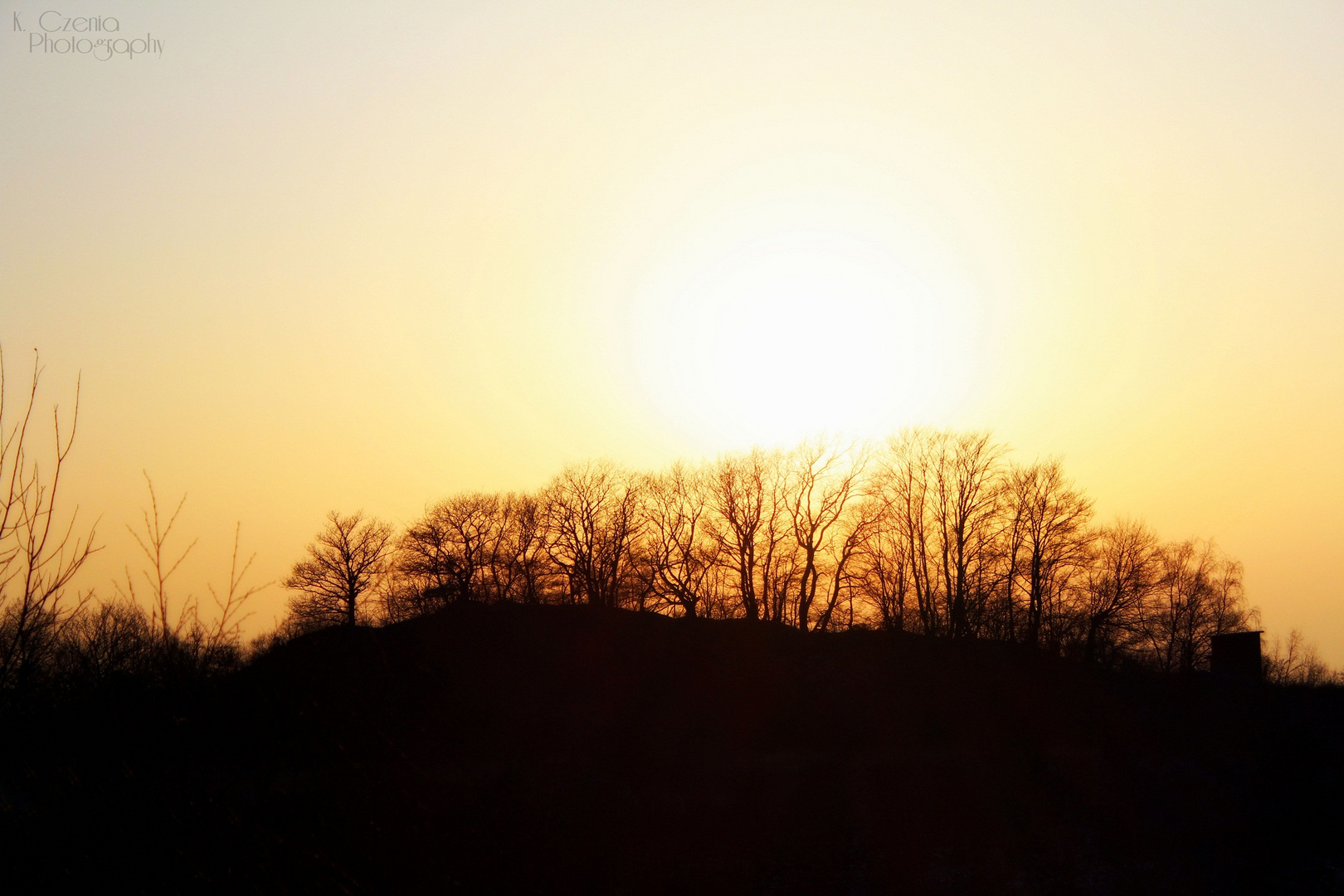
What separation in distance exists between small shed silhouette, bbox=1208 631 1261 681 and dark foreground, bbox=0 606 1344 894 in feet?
8.58

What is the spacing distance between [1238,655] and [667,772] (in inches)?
1014

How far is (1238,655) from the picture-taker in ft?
120

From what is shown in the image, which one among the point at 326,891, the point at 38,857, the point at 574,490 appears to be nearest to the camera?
the point at 38,857

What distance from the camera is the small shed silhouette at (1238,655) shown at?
35844 millimetres

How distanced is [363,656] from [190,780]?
18691 millimetres

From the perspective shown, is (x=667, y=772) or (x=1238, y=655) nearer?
(x=667, y=772)

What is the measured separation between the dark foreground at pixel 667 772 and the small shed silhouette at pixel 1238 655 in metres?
2.62

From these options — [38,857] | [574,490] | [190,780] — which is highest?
[574,490]

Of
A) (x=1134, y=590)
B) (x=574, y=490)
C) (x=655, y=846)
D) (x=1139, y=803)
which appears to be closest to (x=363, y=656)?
(x=655, y=846)

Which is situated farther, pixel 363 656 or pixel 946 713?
pixel 946 713

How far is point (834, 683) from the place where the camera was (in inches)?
1250

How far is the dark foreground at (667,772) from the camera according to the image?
537 centimetres

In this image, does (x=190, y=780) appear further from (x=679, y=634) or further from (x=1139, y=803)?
(x=679, y=634)

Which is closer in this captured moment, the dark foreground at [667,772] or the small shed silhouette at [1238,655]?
the dark foreground at [667,772]
